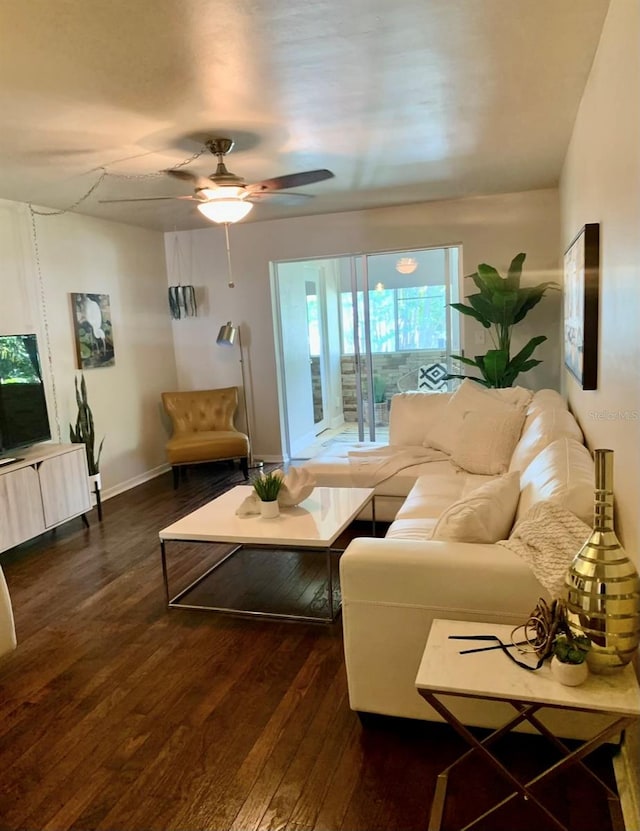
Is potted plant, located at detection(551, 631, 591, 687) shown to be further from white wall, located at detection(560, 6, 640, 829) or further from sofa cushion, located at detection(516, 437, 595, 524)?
sofa cushion, located at detection(516, 437, 595, 524)

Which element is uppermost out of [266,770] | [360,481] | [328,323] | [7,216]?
[7,216]

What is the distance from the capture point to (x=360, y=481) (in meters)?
3.98

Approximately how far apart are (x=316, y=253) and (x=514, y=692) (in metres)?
5.22

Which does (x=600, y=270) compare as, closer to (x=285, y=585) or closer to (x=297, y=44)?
(x=297, y=44)

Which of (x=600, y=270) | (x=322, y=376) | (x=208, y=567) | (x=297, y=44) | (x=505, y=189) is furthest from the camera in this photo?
(x=322, y=376)

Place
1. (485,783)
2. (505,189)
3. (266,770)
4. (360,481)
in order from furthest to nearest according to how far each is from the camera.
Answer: (505,189)
(360,481)
(266,770)
(485,783)

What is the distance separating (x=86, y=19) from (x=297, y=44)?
747mm

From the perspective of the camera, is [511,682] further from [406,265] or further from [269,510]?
[406,265]

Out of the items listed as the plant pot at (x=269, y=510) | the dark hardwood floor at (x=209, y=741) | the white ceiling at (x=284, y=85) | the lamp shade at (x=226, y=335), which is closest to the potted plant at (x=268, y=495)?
the plant pot at (x=269, y=510)

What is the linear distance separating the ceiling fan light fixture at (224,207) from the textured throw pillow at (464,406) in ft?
6.31

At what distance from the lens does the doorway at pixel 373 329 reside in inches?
244

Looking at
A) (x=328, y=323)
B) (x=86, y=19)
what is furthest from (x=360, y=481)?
(x=328, y=323)

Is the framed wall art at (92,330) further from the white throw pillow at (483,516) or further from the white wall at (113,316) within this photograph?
the white throw pillow at (483,516)

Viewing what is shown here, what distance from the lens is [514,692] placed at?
4.86 ft
